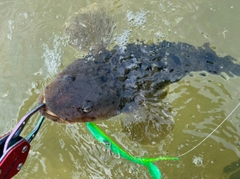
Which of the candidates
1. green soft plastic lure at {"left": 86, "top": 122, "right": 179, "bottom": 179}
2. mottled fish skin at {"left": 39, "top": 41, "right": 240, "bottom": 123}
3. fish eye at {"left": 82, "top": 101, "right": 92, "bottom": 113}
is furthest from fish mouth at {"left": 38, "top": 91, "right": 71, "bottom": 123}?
green soft plastic lure at {"left": 86, "top": 122, "right": 179, "bottom": 179}

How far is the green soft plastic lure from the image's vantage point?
3295 millimetres

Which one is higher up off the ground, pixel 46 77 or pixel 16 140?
pixel 16 140

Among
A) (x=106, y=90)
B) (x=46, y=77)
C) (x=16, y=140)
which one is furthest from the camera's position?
(x=46, y=77)

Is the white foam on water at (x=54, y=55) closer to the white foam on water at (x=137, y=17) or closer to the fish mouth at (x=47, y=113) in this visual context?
the white foam on water at (x=137, y=17)

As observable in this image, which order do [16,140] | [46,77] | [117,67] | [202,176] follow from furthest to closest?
[46,77] < [202,176] < [117,67] < [16,140]

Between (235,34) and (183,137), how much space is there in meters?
1.80

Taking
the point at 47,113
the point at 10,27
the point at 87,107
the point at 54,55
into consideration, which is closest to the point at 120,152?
the point at 87,107

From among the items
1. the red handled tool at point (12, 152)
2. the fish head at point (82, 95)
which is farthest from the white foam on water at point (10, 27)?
the red handled tool at point (12, 152)

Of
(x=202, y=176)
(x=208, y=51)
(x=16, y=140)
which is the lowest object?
(x=202, y=176)

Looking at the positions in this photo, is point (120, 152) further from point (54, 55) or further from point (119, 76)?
point (54, 55)

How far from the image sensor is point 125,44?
3801mm

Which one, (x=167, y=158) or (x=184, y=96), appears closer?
(x=167, y=158)

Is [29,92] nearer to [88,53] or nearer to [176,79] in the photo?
[88,53]

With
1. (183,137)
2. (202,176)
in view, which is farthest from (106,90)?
(202,176)
